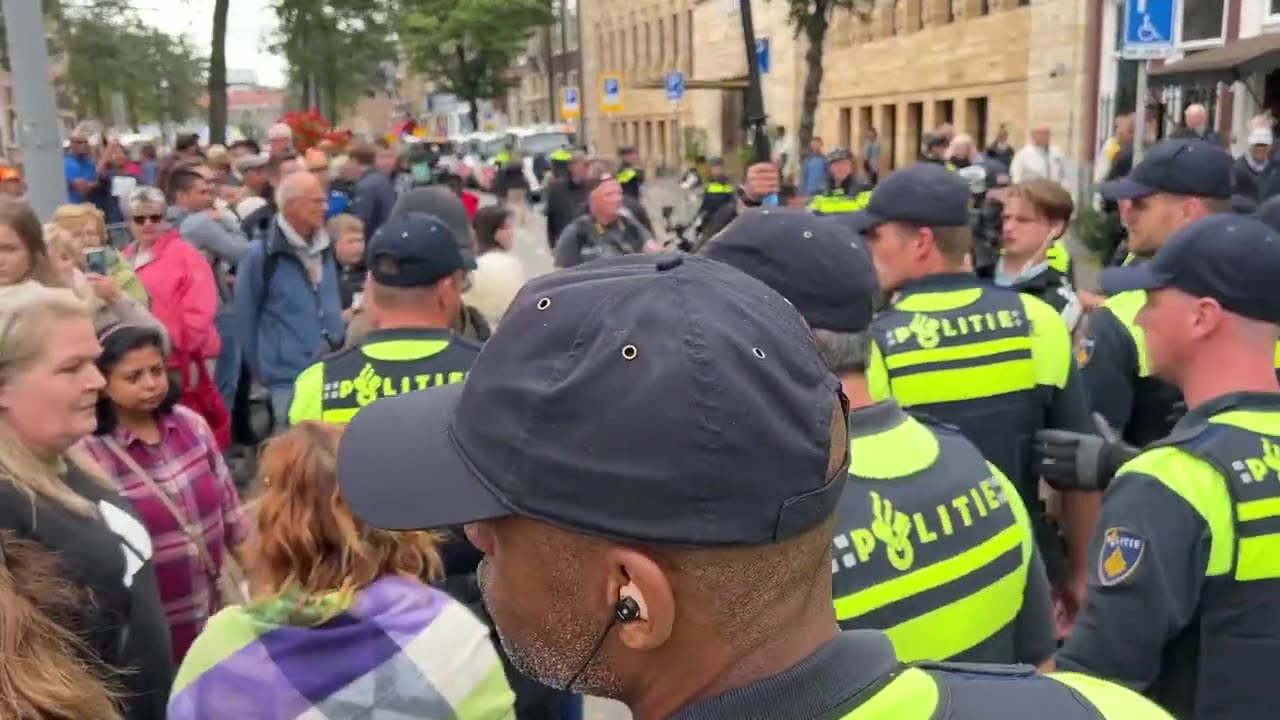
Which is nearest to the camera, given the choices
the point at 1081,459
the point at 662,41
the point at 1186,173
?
the point at 1081,459

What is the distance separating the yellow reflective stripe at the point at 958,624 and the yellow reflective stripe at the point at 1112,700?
2.88 feet

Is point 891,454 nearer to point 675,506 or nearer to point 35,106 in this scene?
point 675,506

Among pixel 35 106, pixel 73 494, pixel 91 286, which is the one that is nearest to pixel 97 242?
pixel 35 106

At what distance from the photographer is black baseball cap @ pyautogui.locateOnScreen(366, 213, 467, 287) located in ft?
12.5

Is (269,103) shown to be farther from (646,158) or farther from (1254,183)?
(1254,183)

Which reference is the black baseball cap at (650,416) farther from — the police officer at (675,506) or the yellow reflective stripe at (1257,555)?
the yellow reflective stripe at (1257,555)

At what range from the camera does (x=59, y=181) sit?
22.0 ft

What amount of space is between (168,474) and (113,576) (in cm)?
91

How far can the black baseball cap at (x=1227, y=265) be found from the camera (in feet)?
8.68

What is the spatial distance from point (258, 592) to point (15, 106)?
5.21 meters

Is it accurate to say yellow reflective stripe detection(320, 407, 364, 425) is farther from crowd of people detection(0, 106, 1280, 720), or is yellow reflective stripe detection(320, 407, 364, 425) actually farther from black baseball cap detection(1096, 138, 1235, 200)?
black baseball cap detection(1096, 138, 1235, 200)

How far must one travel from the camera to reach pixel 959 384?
11.7ft

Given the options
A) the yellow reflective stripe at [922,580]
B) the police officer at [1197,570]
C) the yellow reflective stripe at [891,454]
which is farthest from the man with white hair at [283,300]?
the police officer at [1197,570]

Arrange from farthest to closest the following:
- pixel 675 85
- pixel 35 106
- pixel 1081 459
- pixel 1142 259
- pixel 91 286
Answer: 1. pixel 675 85
2. pixel 35 106
3. pixel 91 286
4. pixel 1142 259
5. pixel 1081 459
